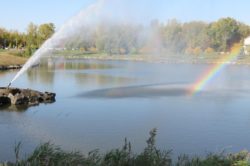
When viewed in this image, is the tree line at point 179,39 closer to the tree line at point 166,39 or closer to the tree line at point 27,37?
the tree line at point 166,39

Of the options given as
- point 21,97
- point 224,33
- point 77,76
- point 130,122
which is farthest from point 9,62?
point 224,33

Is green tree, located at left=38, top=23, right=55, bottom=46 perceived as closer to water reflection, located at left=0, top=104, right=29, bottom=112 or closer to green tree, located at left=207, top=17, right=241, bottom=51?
green tree, located at left=207, top=17, right=241, bottom=51

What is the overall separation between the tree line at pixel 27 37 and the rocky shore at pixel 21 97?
87.4m

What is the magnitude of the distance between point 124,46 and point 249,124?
10347 cm

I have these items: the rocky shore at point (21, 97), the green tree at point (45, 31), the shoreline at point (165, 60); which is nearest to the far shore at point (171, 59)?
the shoreline at point (165, 60)

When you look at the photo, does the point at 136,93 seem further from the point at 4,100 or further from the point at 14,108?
the point at 14,108

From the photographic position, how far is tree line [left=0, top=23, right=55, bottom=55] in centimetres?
11725

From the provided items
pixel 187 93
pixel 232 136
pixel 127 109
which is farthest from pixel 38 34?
pixel 232 136

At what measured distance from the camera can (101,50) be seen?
131500 millimetres

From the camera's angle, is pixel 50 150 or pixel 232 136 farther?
pixel 232 136

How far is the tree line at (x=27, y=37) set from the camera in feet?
385

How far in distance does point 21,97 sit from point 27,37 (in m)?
96.6

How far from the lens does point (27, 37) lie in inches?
4786

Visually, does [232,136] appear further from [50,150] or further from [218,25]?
[218,25]
